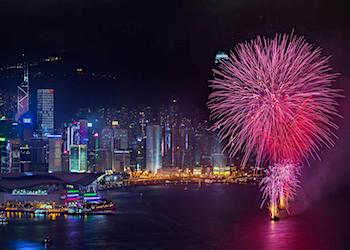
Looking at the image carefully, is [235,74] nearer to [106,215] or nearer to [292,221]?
[292,221]

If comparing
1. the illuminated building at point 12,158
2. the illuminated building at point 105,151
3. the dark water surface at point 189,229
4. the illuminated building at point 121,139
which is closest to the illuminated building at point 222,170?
the illuminated building at point 121,139

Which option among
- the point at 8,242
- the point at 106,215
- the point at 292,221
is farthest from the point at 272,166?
the point at 106,215

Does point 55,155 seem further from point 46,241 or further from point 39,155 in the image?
point 46,241

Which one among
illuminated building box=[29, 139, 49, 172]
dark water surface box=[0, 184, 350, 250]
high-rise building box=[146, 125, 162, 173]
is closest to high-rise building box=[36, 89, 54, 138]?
illuminated building box=[29, 139, 49, 172]

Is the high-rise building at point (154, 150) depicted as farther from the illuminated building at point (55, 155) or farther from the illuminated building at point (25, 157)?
the illuminated building at point (25, 157)

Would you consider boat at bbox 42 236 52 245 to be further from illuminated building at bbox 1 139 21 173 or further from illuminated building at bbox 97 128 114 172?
illuminated building at bbox 97 128 114 172

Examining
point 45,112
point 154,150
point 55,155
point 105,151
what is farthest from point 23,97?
point 154,150
